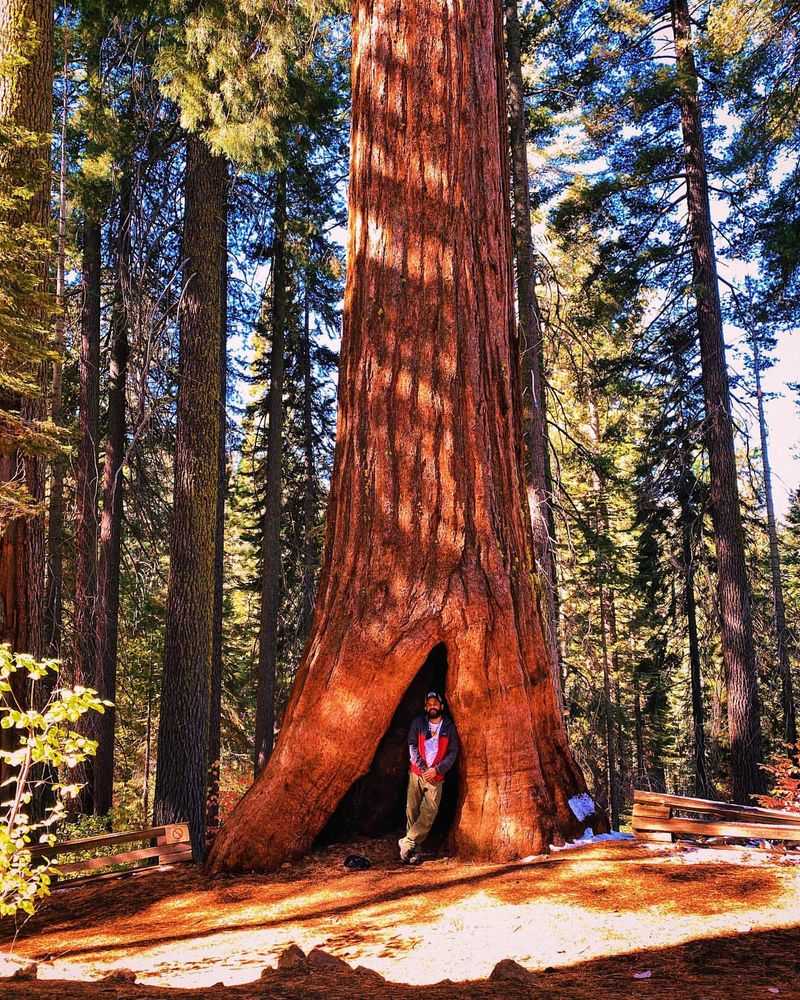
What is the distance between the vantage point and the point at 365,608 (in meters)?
6.32

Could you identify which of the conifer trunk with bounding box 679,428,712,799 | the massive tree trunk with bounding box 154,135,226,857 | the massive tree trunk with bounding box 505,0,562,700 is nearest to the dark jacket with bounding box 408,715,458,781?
the massive tree trunk with bounding box 154,135,226,857

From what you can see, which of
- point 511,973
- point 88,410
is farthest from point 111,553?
point 511,973

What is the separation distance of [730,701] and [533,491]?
4.91 metres

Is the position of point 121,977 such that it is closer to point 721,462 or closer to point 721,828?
point 721,828

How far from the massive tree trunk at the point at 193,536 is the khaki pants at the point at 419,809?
13.2 ft

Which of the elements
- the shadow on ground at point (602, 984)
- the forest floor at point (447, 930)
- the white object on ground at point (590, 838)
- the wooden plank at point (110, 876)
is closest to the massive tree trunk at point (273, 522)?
the wooden plank at point (110, 876)

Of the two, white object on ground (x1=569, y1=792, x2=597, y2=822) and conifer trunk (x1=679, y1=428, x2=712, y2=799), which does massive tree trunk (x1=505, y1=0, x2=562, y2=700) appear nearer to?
white object on ground (x1=569, y1=792, x2=597, y2=822)

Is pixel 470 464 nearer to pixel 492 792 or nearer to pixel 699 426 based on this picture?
pixel 492 792

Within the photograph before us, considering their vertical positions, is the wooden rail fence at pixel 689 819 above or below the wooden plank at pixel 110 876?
above

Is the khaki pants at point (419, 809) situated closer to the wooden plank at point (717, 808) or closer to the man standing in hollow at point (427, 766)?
the man standing in hollow at point (427, 766)

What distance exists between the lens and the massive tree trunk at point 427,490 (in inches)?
244

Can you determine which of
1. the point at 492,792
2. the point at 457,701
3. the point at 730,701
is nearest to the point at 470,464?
the point at 457,701

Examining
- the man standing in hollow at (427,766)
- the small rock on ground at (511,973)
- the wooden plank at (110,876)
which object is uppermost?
the man standing in hollow at (427,766)

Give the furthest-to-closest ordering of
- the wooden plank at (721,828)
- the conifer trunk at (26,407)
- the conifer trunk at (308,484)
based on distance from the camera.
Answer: the conifer trunk at (308,484) → the conifer trunk at (26,407) → the wooden plank at (721,828)
